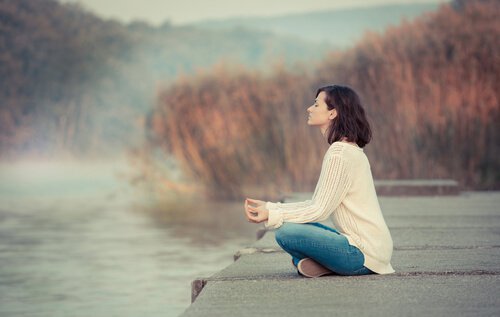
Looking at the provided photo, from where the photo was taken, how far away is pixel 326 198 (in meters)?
4.64

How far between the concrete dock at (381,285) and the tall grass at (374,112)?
6.25m

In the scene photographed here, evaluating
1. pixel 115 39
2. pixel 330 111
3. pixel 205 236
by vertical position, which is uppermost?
pixel 115 39

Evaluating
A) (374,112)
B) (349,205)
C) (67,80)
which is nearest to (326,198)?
(349,205)

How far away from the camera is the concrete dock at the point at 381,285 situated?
388 centimetres

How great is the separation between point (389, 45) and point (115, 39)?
34812 mm

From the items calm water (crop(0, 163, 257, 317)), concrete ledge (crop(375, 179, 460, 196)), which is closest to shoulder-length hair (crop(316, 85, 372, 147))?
calm water (crop(0, 163, 257, 317))

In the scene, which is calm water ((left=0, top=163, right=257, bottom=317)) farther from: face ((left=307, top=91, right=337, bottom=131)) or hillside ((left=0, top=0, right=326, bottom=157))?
hillside ((left=0, top=0, right=326, bottom=157))

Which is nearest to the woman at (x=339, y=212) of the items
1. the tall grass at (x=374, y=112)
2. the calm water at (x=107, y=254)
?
the calm water at (x=107, y=254)

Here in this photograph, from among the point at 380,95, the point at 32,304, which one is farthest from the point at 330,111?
the point at 380,95

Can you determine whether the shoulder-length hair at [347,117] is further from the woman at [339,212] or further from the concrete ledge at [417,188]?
the concrete ledge at [417,188]

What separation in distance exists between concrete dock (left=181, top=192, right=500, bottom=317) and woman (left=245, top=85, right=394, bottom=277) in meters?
0.08

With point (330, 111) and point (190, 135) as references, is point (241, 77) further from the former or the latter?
point (330, 111)

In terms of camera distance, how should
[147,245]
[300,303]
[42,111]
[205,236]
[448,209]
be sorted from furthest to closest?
[42,111]
[205,236]
[147,245]
[448,209]
[300,303]

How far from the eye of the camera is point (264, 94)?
15086 millimetres
